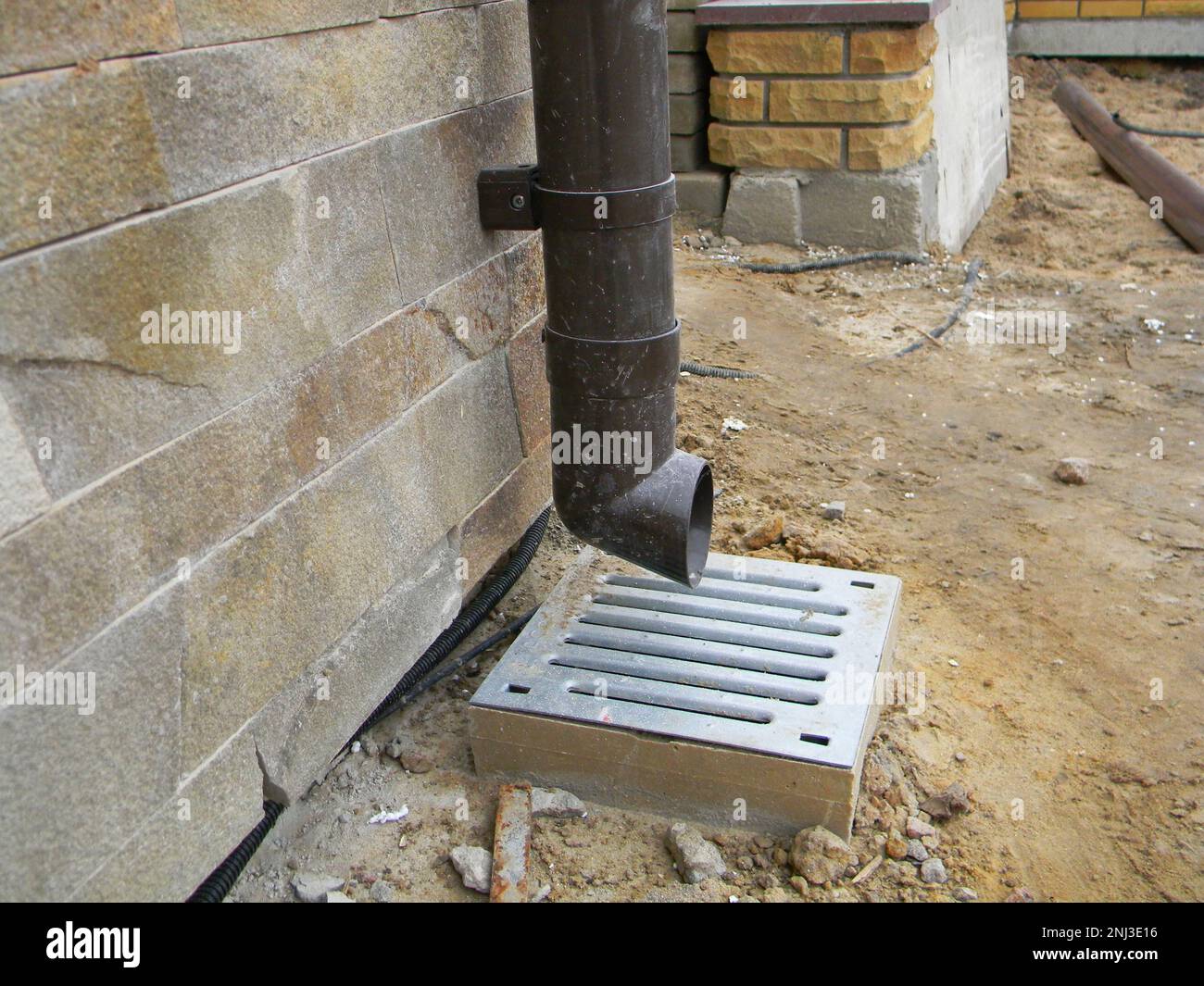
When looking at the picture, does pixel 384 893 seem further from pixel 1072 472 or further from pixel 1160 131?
pixel 1160 131

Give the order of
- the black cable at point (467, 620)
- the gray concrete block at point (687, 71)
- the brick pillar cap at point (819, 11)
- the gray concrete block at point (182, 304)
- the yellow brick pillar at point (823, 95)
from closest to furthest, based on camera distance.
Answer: the gray concrete block at point (182, 304) → the black cable at point (467, 620) → the brick pillar cap at point (819, 11) → the yellow brick pillar at point (823, 95) → the gray concrete block at point (687, 71)

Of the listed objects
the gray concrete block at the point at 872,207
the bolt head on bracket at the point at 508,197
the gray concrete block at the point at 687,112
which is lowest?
the gray concrete block at the point at 872,207

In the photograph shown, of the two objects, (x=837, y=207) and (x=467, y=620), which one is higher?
(x=837, y=207)

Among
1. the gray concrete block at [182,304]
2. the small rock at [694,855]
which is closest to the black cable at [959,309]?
the small rock at [694,855]

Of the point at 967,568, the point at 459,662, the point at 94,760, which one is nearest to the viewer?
the point at 94,760

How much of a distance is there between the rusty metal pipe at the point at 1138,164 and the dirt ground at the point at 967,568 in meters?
0.27

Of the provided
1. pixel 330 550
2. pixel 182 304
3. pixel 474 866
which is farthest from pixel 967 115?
pixel 182 304

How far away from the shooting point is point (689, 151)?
6496mm

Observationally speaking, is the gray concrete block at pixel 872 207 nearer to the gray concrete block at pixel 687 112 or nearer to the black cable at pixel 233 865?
the gray concrete block at pixel 687 112

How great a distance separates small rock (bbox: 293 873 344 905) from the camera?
91.0 inches

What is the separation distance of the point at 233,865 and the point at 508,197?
1.64 m

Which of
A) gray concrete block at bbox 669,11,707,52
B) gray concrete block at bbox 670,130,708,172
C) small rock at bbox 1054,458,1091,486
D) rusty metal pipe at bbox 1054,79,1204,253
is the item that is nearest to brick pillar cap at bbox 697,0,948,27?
gray concrete block at bbox 669,11,707,52

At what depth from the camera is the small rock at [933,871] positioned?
7.81 feet

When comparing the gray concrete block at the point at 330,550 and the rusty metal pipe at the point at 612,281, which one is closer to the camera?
the gray concrete block at the point at 330,550
